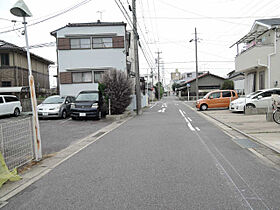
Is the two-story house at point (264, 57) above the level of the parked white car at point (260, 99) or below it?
above

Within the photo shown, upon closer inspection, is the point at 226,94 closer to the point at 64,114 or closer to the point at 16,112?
the point at 64,114

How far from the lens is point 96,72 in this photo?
2178cm

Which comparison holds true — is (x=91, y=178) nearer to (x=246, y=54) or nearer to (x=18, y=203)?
(x=18, y=203)

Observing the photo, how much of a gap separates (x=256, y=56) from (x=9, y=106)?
1851 cm

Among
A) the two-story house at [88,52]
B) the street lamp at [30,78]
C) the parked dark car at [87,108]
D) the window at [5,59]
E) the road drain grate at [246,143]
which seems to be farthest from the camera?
the window at [5,59]

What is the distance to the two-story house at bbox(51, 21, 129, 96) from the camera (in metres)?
21.2

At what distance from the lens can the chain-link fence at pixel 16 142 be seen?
5.20 metres

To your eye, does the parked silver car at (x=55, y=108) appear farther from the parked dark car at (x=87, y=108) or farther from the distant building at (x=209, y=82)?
the distant building at (x=209, y=82)

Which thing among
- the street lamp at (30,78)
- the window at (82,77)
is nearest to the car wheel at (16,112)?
the window at (82,77)

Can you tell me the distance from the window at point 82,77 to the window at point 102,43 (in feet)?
8.63

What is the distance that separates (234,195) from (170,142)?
12.6 ft

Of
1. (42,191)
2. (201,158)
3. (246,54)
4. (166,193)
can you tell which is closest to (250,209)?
(166,193)

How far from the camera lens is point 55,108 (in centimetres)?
1407

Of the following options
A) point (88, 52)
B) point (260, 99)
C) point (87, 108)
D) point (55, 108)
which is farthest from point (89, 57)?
point (260, 99)
